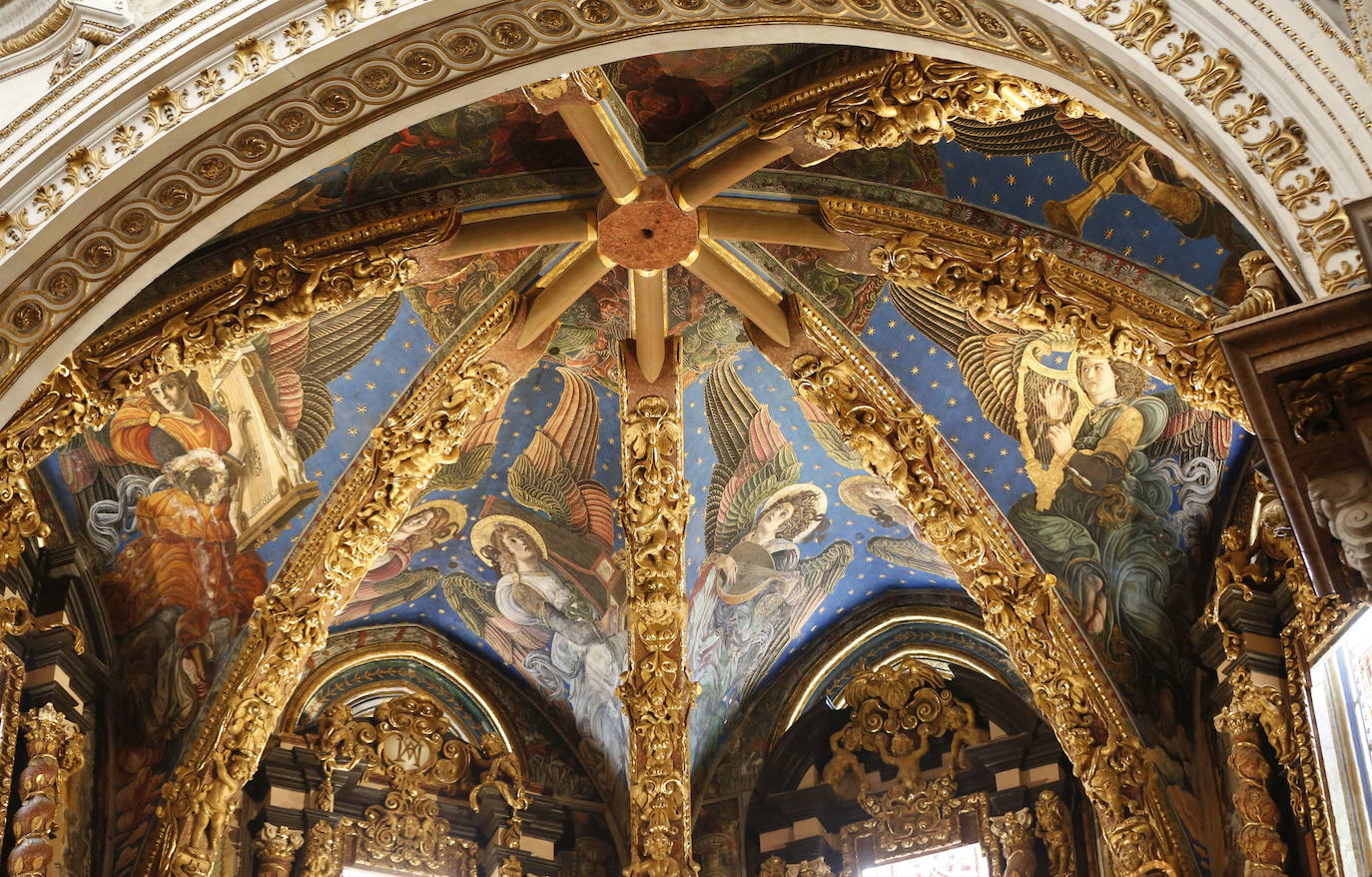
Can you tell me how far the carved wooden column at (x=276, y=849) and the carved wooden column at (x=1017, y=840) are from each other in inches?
181

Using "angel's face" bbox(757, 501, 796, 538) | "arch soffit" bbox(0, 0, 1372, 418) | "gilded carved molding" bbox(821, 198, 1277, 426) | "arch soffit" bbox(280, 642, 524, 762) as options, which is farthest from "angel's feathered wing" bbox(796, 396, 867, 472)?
"arch soffit" bbox(0, 0, 1372, 418)

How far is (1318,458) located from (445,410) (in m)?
6.58

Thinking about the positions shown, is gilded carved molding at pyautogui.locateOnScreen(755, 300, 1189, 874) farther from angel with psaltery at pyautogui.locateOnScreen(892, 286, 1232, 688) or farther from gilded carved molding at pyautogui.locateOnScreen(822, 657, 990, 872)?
gilded carved molding at pyautogui.locateOnScreen(822, 657, 990, 872)

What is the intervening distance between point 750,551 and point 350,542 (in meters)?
2.96

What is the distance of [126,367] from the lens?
917 centimetres

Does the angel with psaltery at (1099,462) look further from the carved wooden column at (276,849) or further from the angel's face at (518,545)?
the carved wooden column at (276,849)

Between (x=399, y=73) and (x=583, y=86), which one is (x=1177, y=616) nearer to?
(x=583, y=86)

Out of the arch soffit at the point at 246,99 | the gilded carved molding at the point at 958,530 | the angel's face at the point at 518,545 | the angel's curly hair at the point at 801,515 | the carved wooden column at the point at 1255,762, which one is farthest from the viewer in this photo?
the angel's face at the point at 518,545

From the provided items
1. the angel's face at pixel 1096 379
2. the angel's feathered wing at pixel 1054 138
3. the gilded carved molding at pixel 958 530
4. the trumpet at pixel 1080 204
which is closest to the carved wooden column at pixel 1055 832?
the gilded carved molding at pixel 958 530

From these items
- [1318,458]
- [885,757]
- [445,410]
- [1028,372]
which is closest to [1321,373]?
[1318,458]

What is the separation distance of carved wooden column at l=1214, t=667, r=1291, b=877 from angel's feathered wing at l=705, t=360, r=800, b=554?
11.0 feet

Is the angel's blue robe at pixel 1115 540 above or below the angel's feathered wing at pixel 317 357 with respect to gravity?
below

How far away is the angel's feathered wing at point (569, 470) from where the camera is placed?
12.1 metres

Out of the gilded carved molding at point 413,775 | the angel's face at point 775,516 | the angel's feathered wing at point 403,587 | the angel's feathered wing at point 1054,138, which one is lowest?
the gilded carved molding at point 413,775
